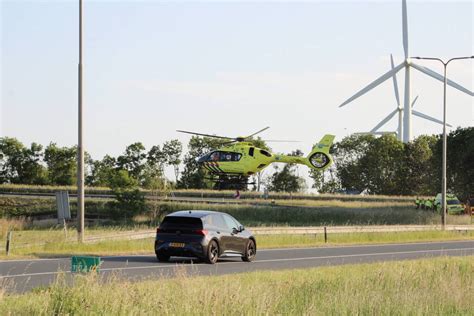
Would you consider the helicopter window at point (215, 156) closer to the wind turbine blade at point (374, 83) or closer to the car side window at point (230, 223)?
the wind turbine blade at point (374, 83)

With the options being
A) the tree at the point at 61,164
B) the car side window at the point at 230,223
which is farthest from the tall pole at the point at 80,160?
the tree at the point at 61,164

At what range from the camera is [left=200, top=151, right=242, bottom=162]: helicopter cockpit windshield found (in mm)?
69062

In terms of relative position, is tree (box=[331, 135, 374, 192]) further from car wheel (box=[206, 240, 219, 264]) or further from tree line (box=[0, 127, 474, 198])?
car wheel (box=[206, 240, 219, 264])

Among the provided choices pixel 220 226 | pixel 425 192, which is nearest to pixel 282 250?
pixel 220 226

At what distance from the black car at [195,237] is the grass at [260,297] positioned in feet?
20.9

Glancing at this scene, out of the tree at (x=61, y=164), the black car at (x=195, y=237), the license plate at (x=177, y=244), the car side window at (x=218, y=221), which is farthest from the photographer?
the tree at (x=61, y=164)

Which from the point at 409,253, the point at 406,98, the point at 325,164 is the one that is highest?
the point at 406,98

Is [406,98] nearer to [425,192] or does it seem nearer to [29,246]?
[425,192]

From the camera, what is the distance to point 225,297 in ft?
44.1

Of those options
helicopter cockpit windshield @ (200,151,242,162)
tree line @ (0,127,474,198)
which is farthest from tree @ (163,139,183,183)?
helicopter cockpit windshield @ (200,151,242,162)

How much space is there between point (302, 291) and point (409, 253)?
59.2 feet

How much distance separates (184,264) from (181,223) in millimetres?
1592

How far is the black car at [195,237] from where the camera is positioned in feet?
85.2

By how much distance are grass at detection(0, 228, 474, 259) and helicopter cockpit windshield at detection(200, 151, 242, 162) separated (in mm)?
21105
